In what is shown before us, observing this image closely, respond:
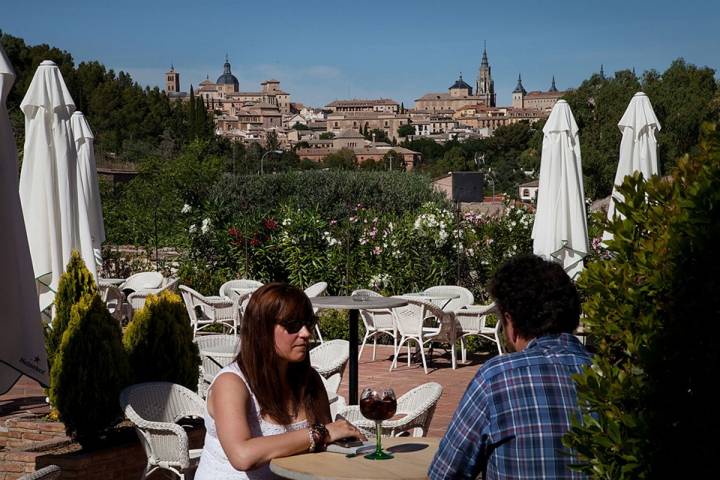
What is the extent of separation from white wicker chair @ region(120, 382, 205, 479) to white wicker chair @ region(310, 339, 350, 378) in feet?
4.20

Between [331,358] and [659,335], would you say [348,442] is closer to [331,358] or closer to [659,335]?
[659,335]

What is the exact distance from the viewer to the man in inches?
97.8

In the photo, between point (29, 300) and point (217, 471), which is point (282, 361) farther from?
point (29, 300)

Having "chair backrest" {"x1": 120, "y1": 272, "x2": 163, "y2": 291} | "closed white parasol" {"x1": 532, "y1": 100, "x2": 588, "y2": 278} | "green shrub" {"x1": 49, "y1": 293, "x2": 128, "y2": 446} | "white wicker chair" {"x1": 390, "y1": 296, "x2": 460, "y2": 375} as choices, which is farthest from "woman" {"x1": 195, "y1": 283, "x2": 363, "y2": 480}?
"chair backrest" {"x1": 120, "y1": 272, "x2": 163, "y2": 291}

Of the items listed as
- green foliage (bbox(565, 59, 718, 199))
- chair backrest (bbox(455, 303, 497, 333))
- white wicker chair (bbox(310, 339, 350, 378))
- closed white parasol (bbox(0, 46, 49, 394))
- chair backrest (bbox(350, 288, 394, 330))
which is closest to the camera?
closed white parasol (bbox(0, 46, 49, 394))

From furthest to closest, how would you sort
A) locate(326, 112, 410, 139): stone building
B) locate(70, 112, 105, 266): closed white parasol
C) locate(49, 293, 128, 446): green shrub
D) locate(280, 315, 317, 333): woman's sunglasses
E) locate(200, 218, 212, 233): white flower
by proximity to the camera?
locate(326, 112, 410, 139): stone building → locate(200, 218, 212, 233): white flower → locate(70, 112, 105, 266): closed white parasol → locate(49, 293, 128, 446): green shrub → locate(280, 315, 317, 333): woman's sunglasses

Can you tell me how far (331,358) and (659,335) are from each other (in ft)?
13.1

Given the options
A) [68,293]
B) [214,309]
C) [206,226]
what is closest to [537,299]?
[68,293]

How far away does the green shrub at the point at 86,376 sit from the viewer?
484 cm

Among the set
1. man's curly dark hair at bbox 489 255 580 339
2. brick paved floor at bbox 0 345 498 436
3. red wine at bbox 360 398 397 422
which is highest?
man's curly dark hair at bbox 489 255 580 339

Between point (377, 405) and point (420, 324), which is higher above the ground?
point (377, 405)

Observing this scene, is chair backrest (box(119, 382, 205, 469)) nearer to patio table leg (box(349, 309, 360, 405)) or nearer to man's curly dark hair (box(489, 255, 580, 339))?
patio table leg (box(349, 309, 360, 405))

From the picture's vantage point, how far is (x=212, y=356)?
579cm

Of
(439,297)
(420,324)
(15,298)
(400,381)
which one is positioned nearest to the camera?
(15,298)
